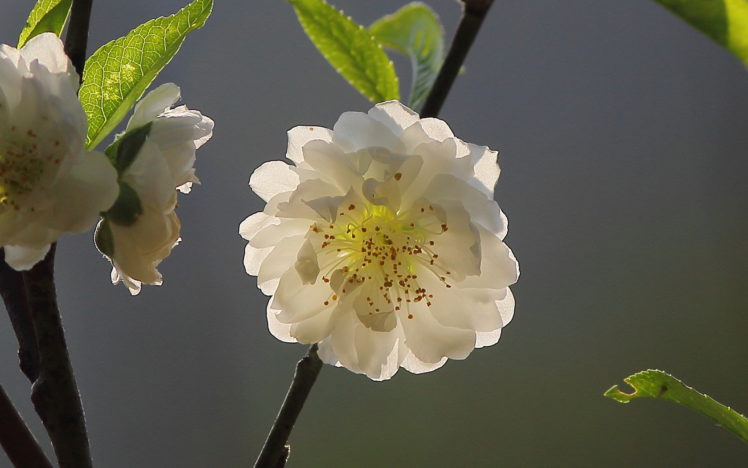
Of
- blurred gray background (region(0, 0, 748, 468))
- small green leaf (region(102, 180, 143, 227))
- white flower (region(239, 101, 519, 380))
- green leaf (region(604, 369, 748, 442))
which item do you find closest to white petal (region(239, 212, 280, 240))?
white flower (region(239, 101, 519, 380))

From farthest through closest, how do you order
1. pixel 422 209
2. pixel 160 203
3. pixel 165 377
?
pixel 165 377 < pixel 422 209 < pixel 160 203

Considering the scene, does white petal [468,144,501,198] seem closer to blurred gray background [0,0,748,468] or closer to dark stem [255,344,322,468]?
dark stem [255,344,322,468]

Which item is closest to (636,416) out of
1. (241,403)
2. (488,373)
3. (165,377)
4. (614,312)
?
(614,312)

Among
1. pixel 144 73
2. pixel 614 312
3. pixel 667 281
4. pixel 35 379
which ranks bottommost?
pixel 35 379

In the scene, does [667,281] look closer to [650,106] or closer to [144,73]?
[650,106]

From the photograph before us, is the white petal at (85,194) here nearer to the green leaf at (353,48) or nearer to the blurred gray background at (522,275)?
the green leaf at (353,48)

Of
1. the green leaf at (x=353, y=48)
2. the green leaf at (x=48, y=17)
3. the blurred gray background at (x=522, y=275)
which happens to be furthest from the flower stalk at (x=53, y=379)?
the blurred gray background at (x=522, y=275)

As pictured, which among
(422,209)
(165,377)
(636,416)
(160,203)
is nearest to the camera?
(160,203)

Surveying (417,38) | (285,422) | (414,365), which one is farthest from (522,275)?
(285,422)
